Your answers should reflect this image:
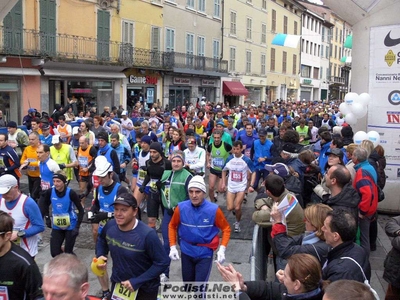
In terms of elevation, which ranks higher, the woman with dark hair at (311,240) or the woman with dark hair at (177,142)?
the woman with dark hair at (177,142)

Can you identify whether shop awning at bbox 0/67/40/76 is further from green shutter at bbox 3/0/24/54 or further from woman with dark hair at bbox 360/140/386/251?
woman with dark hair at bbox 360/140/386/251

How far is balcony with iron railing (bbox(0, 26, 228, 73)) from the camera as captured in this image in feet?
60.0

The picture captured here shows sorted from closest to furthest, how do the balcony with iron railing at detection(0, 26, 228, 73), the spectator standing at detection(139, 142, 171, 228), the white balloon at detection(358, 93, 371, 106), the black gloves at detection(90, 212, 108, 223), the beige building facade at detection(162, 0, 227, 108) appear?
the black gloves at detection(90, 212, 108, 223) < the spectator standing at detection(139, 142, 171, 228) < the white balloon at detection(358, 93, 371, 106) < the balcony with iron railing at detection(0, 26, 228, 73) < the beige building facade at detection(162, 0, 227, 108)

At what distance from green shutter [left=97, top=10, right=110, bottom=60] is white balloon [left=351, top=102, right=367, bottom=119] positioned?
15794 mm

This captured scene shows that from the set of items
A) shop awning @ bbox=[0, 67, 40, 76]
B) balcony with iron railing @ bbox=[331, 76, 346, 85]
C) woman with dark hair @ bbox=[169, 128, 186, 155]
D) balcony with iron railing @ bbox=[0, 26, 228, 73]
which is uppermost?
balcony with iron railing @ bbox=[331, 76, 346, 85]

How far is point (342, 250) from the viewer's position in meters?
3.72

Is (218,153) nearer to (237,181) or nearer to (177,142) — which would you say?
(177,142)

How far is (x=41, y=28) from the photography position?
1959cm

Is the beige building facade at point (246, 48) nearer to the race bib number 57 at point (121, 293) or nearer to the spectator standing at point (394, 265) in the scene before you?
the spectator standing at point (394, 265)

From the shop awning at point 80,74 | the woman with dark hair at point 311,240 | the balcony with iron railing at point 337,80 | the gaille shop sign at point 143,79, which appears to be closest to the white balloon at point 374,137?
the woman with dark hair at point 311,240

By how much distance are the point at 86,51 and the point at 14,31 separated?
4216mm

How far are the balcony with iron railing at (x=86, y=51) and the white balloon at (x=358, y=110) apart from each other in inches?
507

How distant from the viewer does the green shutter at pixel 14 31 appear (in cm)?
1791

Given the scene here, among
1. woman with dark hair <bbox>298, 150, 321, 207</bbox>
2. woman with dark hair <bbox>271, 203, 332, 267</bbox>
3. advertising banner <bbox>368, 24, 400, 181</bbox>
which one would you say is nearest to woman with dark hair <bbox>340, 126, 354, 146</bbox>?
advertising banner <bbox>368, 24, 400, 181</bbox>
